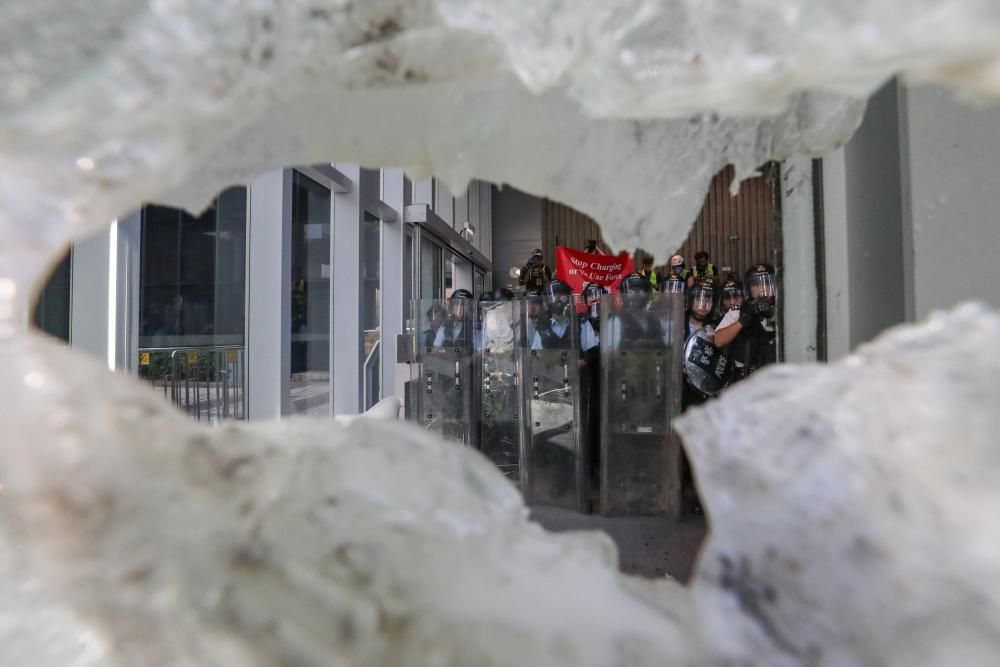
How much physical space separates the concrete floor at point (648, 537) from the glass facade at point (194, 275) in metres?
2.47

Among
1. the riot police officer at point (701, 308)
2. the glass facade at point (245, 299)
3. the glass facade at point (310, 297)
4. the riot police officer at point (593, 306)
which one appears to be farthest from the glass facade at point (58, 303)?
the riot police officer at point (701, 308)

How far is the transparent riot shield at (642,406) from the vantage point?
325 centimetres

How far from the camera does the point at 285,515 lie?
57 cm

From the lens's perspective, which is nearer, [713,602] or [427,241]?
[713,602]

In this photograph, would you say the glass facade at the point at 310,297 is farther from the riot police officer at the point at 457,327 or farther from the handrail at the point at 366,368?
the riot police officer at the point at 457,327

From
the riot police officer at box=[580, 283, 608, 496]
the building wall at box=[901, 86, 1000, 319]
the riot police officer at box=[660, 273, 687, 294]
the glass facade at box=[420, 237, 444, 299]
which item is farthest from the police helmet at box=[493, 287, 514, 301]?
the building wall at box=[901, 86, 1000, 319]

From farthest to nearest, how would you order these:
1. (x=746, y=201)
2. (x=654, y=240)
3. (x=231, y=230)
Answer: (x=746, y=201) < (x=231, y=230) < (x=654, y=240)

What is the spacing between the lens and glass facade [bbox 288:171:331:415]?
4.02 m

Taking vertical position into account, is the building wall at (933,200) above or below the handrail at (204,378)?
above

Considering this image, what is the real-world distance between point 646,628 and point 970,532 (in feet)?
1.03

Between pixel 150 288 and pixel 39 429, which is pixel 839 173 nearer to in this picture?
pixel 39 429

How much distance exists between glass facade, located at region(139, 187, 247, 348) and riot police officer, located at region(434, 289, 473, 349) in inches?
55.2

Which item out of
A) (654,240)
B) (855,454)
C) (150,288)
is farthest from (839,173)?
(150,288)

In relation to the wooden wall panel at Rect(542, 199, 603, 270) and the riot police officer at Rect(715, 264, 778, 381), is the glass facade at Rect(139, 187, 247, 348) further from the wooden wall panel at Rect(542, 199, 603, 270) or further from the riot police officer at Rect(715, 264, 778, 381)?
the wooden wall panel at Rect(542, 199, 603, 270)
